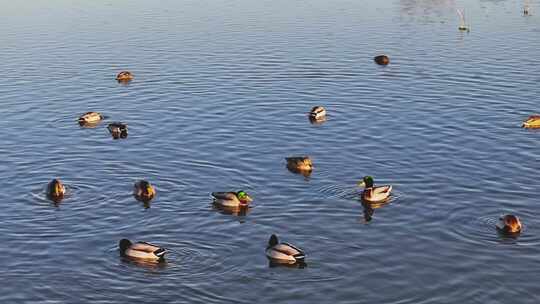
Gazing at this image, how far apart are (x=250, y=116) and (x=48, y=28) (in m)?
39.6

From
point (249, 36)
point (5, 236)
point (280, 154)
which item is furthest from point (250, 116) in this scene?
point (249, 36)

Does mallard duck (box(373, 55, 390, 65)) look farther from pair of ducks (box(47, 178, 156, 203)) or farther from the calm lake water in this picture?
pair of ducks (box(47, 178, 156, 203))

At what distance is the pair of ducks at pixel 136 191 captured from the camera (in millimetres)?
39219

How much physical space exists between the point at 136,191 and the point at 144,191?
0.67m

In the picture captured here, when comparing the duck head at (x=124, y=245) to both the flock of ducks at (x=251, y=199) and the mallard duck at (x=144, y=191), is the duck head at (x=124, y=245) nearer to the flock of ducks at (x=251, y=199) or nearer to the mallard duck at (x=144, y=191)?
the flock of ducks at (x=251, y=199)

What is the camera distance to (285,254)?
1256 inches

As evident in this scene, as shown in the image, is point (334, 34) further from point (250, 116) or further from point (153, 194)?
point (153, 194)

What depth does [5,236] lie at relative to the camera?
35.8 metres

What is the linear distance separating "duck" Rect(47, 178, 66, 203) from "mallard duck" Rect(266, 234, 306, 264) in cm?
1208

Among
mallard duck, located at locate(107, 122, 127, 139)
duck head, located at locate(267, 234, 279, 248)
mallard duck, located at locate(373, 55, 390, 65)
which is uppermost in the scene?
mallard duck, located at locate(373, 55, 390, 65)

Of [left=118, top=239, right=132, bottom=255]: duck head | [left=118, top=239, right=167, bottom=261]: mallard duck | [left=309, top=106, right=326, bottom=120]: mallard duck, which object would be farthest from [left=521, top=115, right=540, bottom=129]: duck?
[left=118, top=239, right=132, bottom=255]: duck head

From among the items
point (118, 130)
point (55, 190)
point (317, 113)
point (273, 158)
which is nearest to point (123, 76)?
point (118, 130)

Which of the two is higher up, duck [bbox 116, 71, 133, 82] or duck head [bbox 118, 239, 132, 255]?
duck [bbox 116, 71, 133, 82]

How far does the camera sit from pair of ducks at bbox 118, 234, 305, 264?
105 feet
